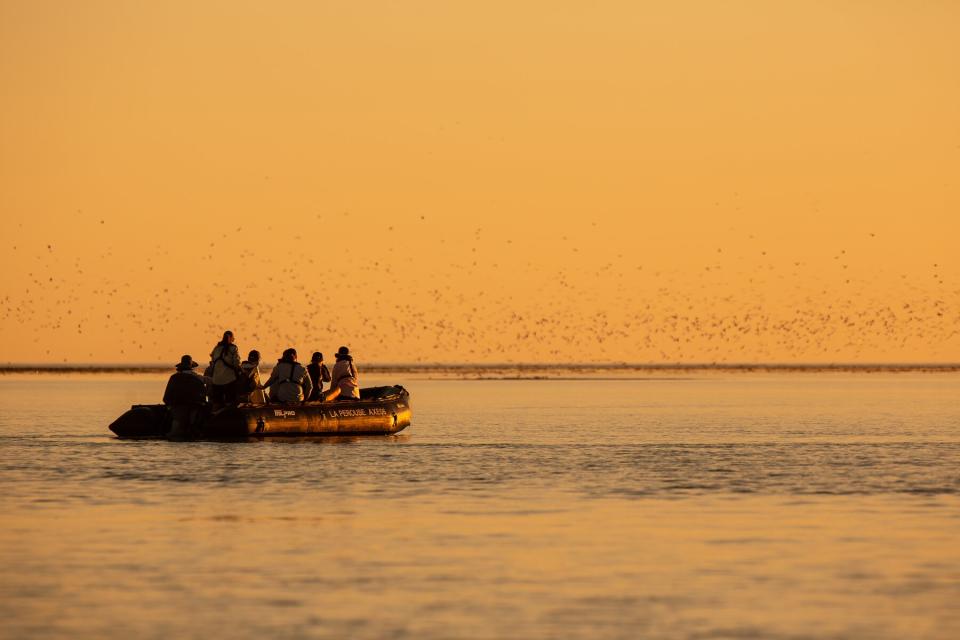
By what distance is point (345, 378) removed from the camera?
4647 centimetres

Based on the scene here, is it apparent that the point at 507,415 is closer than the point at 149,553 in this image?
No

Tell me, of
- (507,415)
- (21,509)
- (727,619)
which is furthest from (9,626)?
(507,415)

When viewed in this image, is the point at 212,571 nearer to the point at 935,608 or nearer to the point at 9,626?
the point at 9,626

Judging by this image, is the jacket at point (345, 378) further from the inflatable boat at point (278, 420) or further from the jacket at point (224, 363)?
the jacket at point (224, 363)

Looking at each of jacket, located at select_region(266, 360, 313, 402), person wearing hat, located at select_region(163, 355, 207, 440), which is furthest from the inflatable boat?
jacket, located at select_region(266, 360, 313, 402)

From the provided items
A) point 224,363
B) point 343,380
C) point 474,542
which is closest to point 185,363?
point 224,363

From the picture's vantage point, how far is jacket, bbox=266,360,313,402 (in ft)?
146

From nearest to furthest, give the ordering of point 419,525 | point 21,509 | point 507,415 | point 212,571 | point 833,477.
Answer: point 212,571, point 419,525, point 21,509, point 833,477, point 507,415

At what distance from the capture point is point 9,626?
16344 mm

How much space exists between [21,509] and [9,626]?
36.7 ft

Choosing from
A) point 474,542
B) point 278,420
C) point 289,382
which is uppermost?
point 289,382

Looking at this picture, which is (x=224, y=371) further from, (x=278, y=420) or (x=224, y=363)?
(x=278, y=420)

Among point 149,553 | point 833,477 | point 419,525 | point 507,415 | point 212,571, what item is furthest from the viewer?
point 507,415

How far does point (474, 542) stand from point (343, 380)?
24.0 metres
